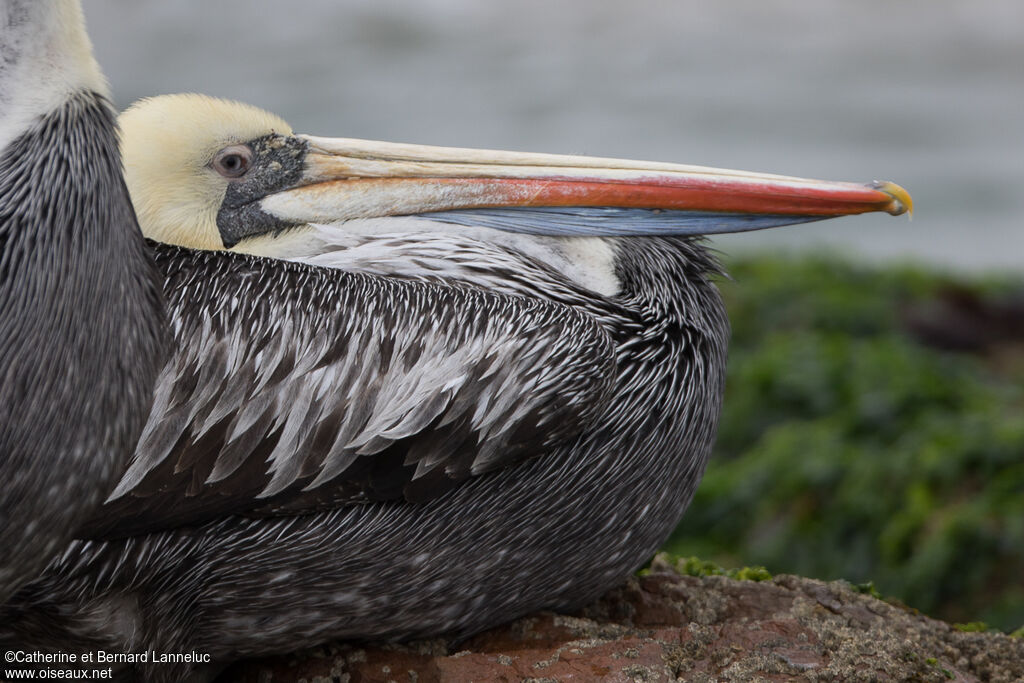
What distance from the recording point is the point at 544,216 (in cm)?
333

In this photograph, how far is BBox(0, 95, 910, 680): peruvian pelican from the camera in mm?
2750

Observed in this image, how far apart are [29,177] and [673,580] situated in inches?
88.5

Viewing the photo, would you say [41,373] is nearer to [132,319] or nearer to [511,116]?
[132,319]

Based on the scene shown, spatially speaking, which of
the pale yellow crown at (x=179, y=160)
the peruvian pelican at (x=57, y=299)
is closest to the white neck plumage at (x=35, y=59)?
the peruvian pelican at (x=57, y=299)

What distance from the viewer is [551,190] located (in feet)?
10.8

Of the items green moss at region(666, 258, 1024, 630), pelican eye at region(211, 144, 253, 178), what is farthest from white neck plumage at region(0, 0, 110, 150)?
green moss at region(666, 258, 1024, 630)

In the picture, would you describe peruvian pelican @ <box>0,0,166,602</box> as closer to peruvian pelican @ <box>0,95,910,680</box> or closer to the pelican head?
peruvian pelican @ <box>0,95,910,680</box>

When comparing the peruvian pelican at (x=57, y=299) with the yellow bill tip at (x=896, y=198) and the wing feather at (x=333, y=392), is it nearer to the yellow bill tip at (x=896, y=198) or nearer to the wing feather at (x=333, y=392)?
the wing feather at (x=333, y=392)

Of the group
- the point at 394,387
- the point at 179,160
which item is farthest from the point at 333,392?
the point at 179,160

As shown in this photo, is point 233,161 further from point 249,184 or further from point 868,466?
point 868,466

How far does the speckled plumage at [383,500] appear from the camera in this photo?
Answer: 108 inches

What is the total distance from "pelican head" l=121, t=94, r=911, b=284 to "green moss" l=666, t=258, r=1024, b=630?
2082mm

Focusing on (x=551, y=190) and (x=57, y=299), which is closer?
(x=57, y=299)

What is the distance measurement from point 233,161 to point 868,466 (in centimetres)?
333
